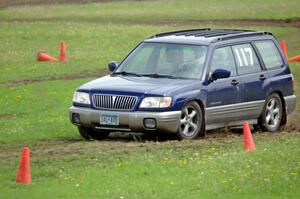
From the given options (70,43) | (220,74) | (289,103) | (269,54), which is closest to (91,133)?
(220,74)

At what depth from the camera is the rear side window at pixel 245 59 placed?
18578 mm

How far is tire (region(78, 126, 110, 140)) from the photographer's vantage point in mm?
17531

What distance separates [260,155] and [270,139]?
256cm

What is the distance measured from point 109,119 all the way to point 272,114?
3.45 m

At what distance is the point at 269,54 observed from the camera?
19.3 metres

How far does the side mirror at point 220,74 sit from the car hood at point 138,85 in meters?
0.36

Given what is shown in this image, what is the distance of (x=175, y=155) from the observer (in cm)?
1502

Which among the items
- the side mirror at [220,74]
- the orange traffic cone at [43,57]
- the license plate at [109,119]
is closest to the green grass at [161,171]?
the license plate at [109,119]

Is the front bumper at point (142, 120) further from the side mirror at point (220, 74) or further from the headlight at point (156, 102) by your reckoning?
the side mirror at point (220, 74)

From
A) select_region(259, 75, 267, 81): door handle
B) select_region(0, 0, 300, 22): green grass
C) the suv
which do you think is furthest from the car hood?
select_region(0, 0, 300, 22): green grass

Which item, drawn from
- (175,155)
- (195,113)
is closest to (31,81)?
(195,113)

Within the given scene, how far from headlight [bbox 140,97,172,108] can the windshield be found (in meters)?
1.08

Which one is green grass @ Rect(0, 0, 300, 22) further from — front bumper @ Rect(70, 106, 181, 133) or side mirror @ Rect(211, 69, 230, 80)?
front bumper @ Rect(70, 106, 181, 133)

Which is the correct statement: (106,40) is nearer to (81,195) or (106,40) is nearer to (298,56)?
(298,56)
